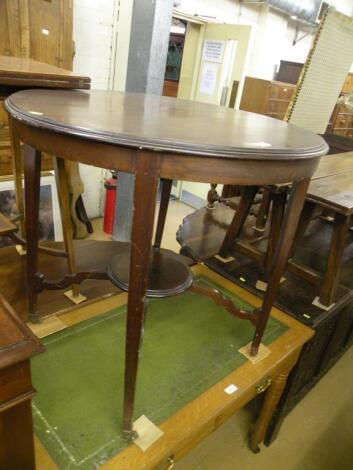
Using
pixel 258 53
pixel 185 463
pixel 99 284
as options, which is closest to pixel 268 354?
pixel 185 463

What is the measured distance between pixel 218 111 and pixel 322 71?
2.61 ft

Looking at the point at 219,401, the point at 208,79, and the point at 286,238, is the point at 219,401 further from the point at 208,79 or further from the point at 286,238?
the point at 208,79

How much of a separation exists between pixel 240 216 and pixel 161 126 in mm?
981

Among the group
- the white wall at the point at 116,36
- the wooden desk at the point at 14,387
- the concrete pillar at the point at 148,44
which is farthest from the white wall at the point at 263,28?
the wooden desk at the point at 14,387

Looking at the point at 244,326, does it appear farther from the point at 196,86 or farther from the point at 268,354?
the point at 196,86

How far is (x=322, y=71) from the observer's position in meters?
1.65

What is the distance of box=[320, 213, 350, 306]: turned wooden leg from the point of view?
144 centimetres

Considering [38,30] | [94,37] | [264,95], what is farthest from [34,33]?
[264,95]

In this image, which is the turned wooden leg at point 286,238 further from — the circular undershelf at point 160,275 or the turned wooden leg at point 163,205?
the turned wooden leg at point 163,205

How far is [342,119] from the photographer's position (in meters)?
5.55

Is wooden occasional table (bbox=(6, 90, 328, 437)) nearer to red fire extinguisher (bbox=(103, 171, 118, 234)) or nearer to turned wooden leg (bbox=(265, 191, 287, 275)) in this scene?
turned wooden leg (bbox=(265, 191, 287, 275))

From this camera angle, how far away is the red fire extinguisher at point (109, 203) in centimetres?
317

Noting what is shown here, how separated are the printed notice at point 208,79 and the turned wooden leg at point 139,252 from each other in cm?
364

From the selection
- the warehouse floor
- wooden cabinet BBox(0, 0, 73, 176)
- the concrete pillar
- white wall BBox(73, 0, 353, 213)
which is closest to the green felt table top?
the warehouse floor
